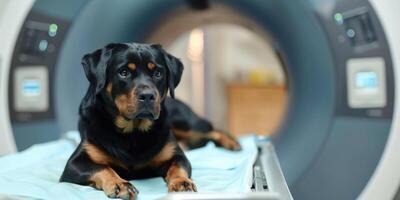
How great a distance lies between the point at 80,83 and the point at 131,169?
0.49 meters

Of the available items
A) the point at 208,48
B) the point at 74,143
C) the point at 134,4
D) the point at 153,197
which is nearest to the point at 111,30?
the point at 134,4

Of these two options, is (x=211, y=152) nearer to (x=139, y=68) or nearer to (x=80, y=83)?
(x=80, y=83)

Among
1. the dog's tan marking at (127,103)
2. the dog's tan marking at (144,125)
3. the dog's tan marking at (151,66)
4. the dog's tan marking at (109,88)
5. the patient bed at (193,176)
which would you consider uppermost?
the dog's tan marking at (151,66)

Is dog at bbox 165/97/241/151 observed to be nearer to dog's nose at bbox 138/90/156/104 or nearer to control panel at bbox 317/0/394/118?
control panel at bbox 317/0/394/118

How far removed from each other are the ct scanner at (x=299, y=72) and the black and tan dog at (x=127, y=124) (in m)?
0.36

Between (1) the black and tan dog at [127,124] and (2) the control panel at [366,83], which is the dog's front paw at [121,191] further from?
(2) the control panel at [366,83]

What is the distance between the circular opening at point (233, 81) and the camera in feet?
11.6

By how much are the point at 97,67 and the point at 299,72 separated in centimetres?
83

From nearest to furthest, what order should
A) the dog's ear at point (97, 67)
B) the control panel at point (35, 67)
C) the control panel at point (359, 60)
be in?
the dog's ear at point (97, 67), the control panel at point (359, 60), the control panel at point (35, 67)

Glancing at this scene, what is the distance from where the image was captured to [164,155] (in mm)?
1252

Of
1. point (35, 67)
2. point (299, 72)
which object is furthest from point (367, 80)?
point (35, 67)

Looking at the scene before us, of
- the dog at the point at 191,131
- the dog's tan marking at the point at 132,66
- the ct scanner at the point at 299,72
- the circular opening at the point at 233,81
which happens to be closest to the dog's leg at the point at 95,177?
the dog's tan marking at the point at 132,66

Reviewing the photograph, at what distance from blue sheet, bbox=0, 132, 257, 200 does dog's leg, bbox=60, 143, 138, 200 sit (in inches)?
0.8

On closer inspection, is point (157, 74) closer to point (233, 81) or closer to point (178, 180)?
point (178, 180)
